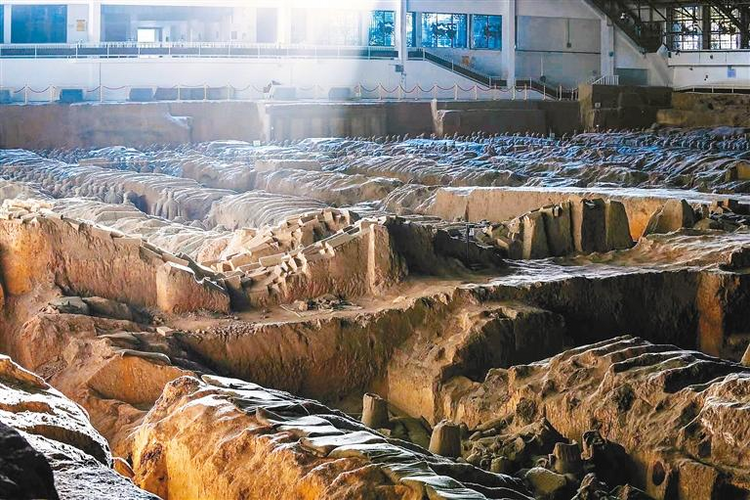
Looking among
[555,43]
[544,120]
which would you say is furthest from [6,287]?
[555,43]

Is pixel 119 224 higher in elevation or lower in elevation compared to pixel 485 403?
higher

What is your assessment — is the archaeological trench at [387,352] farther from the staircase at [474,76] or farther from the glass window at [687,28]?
the glass window at [687,28]

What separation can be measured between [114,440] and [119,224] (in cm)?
710

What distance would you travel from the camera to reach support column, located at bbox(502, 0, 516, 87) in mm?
36969

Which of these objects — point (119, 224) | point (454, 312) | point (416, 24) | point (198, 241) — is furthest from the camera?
point (416, 24)

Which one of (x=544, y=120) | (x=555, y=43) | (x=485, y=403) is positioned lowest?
(x=485, y=403)

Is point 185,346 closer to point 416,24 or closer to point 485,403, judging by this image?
point 485,403

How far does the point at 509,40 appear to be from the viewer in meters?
37.1

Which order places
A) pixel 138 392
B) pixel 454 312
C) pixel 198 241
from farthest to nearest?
pixel 198 241
pixel 454 312
pixel 138 392

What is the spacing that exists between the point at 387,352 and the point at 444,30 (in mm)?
28493

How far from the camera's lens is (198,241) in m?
13.4

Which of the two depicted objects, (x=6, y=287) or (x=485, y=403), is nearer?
(x=485, y=403)

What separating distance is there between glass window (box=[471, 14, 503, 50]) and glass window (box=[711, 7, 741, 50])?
635 cm

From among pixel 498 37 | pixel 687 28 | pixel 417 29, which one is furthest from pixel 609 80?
pixel 417 29
